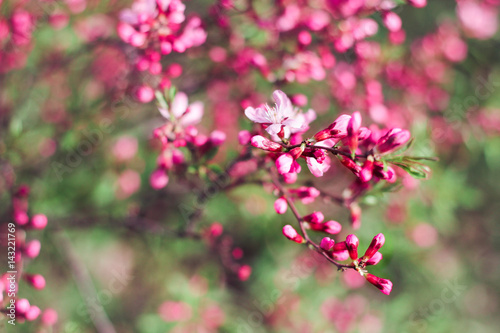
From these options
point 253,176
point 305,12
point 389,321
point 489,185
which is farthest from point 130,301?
point 489,185

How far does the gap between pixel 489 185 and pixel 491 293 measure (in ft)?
4.48

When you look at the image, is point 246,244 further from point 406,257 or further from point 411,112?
point 411,112

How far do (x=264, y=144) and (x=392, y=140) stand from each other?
318 millimetres

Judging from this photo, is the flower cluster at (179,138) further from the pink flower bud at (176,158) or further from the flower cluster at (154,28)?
the flower cluster at (154,28)

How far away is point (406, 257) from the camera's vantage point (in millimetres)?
2994

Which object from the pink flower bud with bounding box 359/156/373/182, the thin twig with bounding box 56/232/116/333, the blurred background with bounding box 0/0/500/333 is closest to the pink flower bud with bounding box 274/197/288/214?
the pink flower bud with bounding box 359/156/373/182

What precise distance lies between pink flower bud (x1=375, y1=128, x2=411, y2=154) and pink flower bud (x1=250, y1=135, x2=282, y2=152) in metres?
0.26

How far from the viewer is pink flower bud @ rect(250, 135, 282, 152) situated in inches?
38.8

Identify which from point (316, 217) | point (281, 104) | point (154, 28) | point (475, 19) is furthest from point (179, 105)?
point (475, 19)

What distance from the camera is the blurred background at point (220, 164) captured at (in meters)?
2.06

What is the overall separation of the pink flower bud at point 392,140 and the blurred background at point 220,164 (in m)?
0.88

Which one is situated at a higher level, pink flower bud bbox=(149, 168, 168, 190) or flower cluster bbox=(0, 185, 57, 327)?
pink flower bud bbox=(149, 168, 168, 190)

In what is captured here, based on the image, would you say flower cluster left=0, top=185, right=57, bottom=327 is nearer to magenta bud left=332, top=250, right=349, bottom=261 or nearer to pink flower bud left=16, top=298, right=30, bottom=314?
pink flower bud left=16, top=298, right=30, bottom=314

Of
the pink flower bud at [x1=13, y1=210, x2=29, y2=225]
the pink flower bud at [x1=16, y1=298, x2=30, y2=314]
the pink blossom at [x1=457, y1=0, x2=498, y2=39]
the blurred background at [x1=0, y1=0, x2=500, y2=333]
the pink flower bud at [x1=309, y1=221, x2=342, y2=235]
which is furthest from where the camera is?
the pink blossom at [x1=457, y1=0, x2=498, y2=39]
